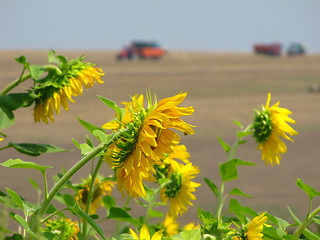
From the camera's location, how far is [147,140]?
878 millimetres

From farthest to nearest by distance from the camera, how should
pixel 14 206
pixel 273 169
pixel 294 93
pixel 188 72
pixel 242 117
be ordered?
pixel 188 72 < pixel 294 93 < pixel 242 117 < pixel 273 169 < pixel 14 206

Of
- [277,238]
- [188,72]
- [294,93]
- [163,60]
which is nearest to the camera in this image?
[277,238]

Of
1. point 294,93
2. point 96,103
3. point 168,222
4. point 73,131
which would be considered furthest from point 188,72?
point 168,222

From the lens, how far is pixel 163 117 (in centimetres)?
86

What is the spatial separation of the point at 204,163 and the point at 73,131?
3.96 meters

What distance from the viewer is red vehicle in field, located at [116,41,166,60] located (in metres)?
30.2

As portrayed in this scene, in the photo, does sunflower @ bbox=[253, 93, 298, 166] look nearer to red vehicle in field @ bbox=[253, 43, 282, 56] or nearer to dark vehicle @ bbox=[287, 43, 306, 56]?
red vehicle in field @ bbox=[253, 43, 282, 56]

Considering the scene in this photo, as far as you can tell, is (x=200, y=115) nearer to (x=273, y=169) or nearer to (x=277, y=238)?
(x=273, y=169)

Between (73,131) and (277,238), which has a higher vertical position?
(277,238)

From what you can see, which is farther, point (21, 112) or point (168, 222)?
point (21, 112)

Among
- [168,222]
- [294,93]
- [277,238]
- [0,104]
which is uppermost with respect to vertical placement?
[0,104]

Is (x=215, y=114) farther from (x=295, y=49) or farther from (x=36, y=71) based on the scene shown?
(x=295, y=49)

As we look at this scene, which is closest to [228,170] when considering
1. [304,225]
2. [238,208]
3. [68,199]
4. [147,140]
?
[238,208]

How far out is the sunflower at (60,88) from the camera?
4.60 feet
